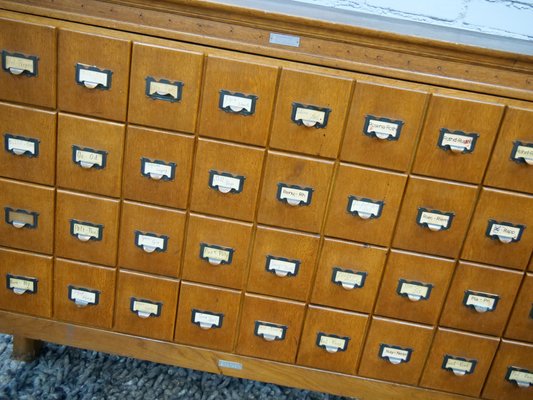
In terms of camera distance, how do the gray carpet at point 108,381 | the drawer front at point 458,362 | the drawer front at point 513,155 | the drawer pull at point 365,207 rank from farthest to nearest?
1. the gray carpet at point 108,381
2. the drawer front at point 458,362
3. the drawer pull at point 365,207
4. the drawer front at point 513,155

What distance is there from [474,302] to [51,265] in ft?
4.39

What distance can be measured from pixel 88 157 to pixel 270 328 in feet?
2.56

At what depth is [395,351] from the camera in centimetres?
167

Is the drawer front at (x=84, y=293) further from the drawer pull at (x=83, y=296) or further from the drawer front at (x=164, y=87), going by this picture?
the drawer front at (x=164, y=87)

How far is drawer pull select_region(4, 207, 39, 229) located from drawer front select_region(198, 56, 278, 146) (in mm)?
600

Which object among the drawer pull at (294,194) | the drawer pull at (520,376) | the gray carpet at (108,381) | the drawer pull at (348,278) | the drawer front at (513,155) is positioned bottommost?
the gray carpet at (108,381)

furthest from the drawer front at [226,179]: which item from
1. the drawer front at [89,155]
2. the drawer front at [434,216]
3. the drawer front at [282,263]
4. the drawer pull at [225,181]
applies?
the drawer front at [434,216]

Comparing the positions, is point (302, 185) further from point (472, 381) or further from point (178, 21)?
point (472, 381)

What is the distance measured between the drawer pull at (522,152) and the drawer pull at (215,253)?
86 cm

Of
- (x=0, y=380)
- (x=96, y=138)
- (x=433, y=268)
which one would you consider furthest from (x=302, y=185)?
(x=0, y=380)

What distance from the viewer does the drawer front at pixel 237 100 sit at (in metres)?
1.42

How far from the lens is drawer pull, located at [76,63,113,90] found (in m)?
1.44

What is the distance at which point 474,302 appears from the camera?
5.23 ft

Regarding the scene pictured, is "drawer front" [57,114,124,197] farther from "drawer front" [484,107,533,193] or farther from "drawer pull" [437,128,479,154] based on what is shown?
"drawer front" [484,107,533,193]
